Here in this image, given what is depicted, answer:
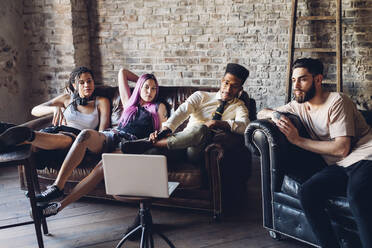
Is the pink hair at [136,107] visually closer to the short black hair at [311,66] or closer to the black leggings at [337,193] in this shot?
the short black hair at [311,66]

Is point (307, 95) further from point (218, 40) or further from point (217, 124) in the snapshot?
point (218, 40)

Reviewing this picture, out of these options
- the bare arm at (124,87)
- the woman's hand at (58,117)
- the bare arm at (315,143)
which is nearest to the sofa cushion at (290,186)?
the bare arm at (315,143)

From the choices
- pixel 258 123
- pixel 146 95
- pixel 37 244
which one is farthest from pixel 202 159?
pixel 37 244

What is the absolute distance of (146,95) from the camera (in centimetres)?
367

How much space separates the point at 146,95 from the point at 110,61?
2030 millimetres

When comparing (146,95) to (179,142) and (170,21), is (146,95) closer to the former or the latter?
(179,142)

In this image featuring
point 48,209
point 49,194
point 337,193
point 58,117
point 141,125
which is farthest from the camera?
point 58,117

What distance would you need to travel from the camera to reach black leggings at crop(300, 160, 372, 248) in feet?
7.63

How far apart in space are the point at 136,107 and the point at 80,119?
21.0 inches

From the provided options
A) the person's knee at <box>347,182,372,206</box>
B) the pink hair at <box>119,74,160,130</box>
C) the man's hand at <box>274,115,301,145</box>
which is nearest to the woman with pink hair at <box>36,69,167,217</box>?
the pink hair at <box>119,74,160,130</box>

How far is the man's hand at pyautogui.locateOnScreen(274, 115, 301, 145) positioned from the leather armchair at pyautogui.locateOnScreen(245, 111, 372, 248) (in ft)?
0.12

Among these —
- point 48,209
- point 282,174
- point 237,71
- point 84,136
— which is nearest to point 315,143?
point 282,174

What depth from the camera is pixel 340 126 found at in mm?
2695

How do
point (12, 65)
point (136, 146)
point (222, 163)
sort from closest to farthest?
point (222, 163), point (136, 146), point (12, 65)
